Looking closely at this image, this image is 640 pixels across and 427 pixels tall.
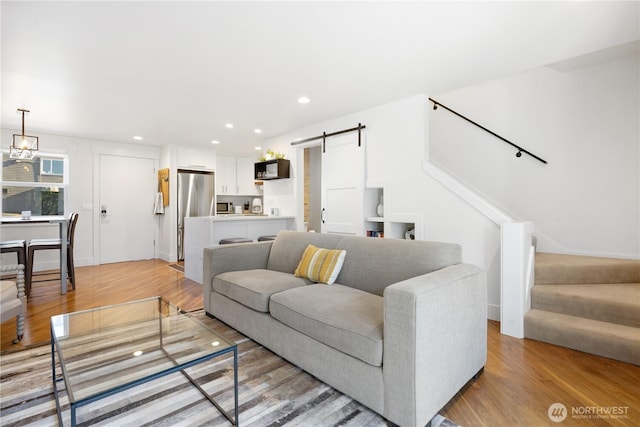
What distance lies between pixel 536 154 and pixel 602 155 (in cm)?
61

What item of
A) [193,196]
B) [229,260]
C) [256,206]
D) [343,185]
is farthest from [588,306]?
[256,206]

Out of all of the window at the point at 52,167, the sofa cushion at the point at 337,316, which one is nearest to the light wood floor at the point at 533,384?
the sofa cushion at the point at 337,316

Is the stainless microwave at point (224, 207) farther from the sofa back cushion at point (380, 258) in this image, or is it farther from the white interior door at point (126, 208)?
the sofa back cushion at point (380, 258)

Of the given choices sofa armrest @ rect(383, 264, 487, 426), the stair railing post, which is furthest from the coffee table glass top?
the stair railing post

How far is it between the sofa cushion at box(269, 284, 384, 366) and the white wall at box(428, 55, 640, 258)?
9.54 ft

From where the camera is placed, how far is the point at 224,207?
762cm

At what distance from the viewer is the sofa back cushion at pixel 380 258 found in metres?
2.11

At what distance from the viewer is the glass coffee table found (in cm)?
136

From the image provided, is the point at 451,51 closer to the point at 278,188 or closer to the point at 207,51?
the point at 207,51

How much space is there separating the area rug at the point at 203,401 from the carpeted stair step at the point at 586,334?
1521mm

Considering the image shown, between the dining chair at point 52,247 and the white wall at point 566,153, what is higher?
the white wall at point 566,153

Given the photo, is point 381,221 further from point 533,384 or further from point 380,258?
point 533,384

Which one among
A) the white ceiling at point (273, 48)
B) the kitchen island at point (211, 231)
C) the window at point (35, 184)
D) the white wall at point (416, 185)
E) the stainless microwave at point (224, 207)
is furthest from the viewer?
the stainless microwave at point (224, 207)

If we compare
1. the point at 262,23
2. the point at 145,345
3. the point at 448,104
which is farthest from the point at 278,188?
the point at 145,345
